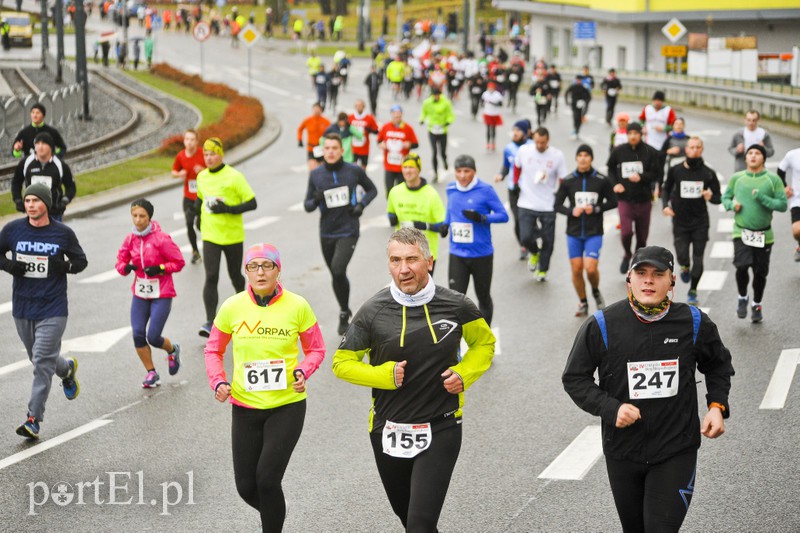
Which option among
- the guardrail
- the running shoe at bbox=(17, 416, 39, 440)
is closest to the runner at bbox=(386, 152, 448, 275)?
the running shoe at bbox=(17, 416, 39, 440)

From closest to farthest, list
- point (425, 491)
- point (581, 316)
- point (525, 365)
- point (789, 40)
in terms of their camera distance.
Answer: point (425, 491)
point (525, 365)
point (581, 316)
point (789, 40)

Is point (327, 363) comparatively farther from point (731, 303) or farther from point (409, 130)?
point (409, 130)

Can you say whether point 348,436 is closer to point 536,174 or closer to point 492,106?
point 536,174

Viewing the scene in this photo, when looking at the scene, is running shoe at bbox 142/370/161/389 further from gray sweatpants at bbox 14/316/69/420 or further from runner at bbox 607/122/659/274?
runner at bbox 607/122/659/274

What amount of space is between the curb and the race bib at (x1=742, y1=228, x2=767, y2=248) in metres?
10.8

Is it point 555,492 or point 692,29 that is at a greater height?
point 692,29

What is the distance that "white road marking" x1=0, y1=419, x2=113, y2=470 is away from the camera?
364 inches

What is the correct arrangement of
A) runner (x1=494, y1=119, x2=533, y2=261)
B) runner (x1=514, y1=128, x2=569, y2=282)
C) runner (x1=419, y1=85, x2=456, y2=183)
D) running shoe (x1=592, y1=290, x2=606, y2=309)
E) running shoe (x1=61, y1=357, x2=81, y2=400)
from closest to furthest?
running shoe (x1=61, y1=357, x2=81, y2=400) → running shoe (x1=592, y1=290, x2=606, y2=309) → runner (x1=514, y1=128, x2=569, y2=282) → runner (x1=494, y1=119, x2=533, y2=261) → runner (x1=419, y1=85, x2=456, y2=183)

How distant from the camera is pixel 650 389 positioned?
6.13m

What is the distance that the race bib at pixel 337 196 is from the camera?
13156mm

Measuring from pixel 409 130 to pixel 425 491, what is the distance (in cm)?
1502

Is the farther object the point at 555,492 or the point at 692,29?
the point at 692,29

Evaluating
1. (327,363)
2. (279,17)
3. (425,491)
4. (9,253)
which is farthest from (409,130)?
(279,17)

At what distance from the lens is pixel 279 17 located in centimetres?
9738
